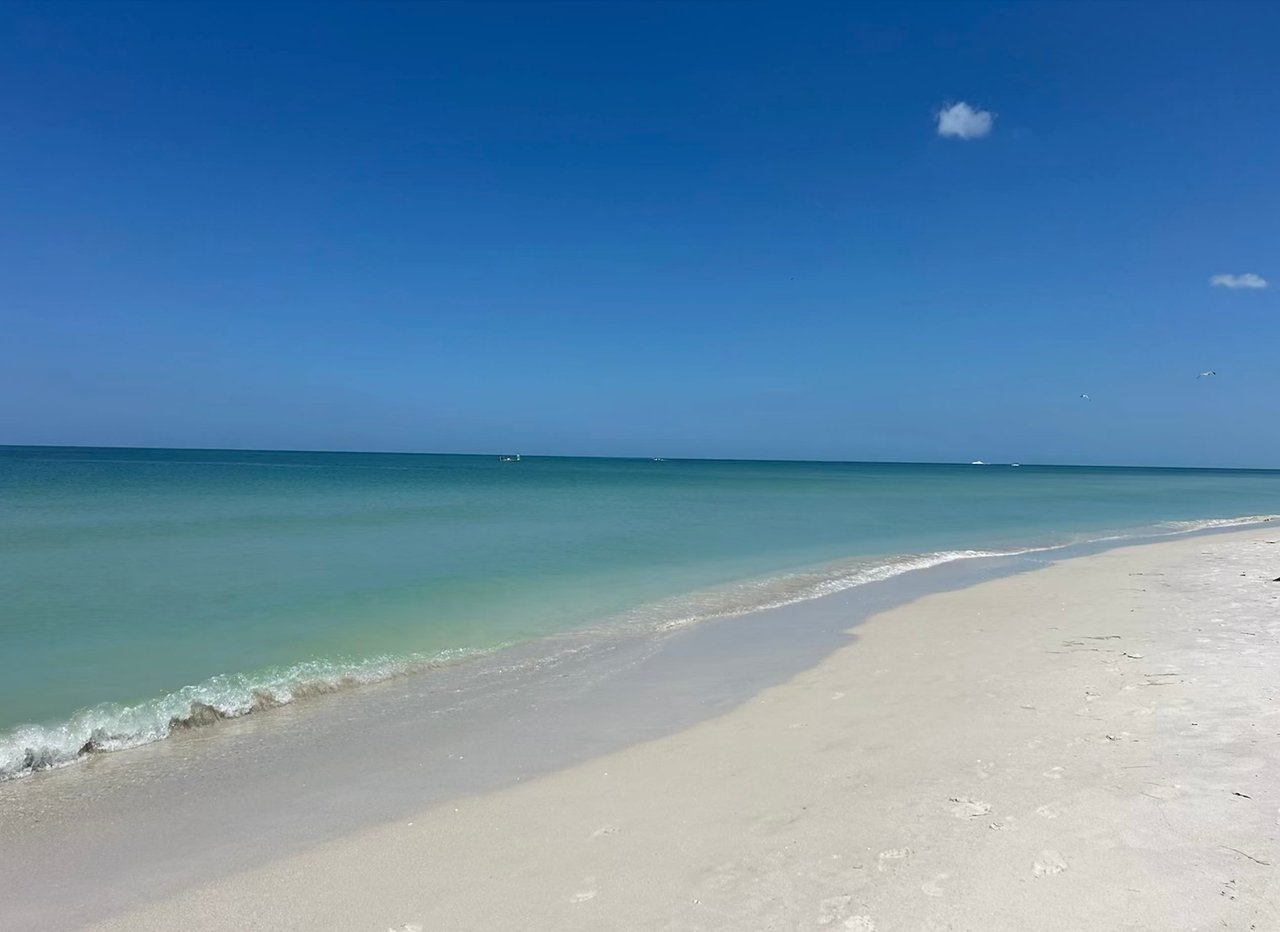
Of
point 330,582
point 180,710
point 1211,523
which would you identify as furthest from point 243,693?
point 1211,523

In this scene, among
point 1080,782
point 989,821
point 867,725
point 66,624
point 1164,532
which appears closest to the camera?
point 989,821

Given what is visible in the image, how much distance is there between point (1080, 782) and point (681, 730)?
2.87m

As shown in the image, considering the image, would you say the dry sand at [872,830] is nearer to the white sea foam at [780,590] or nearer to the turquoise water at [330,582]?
the turquoise water at [330,582]

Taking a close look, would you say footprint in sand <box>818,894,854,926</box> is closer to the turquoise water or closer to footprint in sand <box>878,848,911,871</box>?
footprint in sand <box>878,848,911,871</box>

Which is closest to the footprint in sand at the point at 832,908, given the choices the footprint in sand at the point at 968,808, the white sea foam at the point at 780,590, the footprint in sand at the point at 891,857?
the footprint in sand at the point at 891,857

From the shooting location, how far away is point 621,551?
1745 cm

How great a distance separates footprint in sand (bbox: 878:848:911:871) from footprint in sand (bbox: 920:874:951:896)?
0.21m

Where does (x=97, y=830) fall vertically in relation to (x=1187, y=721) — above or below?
below

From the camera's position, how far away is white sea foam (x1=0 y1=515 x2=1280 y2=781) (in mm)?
5777

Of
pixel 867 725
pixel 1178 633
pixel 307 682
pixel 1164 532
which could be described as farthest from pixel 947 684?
pixel 1164 532

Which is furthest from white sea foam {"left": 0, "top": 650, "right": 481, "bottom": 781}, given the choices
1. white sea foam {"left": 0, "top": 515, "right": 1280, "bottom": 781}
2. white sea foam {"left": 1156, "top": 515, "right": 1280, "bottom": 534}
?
white sea foam {"left": 1156, "top": 515, "right": 1280, "bottom": 534}

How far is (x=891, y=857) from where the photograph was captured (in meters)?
3.78

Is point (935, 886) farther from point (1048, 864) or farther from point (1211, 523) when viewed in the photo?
point (1211, 523)

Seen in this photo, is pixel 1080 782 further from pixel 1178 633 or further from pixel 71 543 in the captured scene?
pixel 71 543
